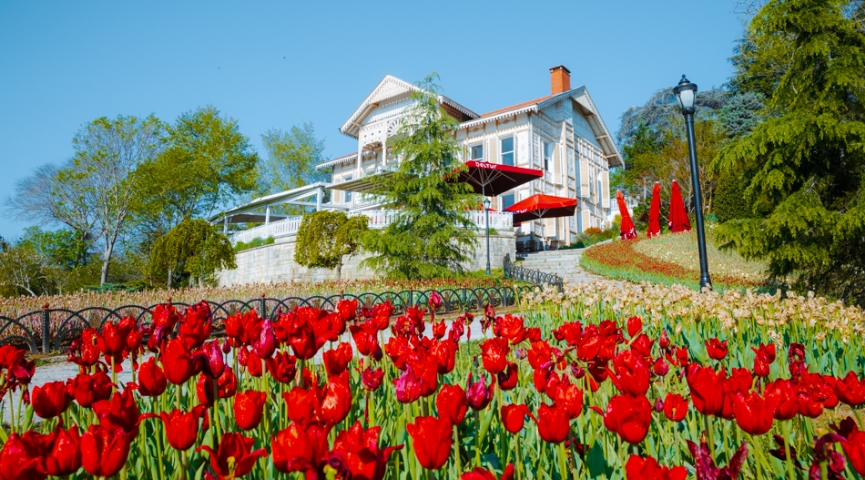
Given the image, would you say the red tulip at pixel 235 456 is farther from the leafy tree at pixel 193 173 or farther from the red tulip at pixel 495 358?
the leafy tree at pixel 193 173

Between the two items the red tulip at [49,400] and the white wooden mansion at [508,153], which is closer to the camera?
the red tulip at [49,400]

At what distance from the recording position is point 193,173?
3092 centimetres

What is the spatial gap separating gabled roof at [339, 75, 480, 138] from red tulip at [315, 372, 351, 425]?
27225 millimetres

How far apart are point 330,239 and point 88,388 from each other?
53.3ft

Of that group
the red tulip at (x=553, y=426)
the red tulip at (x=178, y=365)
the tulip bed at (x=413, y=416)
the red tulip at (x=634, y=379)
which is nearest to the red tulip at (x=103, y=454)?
the tulip bed at (x=413, y=416)

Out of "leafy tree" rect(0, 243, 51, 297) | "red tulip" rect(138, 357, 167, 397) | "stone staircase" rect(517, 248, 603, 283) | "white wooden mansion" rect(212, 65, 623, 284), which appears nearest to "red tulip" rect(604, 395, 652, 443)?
"red tulip" rect(138, 357, 167, 397)

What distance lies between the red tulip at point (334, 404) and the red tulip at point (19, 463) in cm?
57

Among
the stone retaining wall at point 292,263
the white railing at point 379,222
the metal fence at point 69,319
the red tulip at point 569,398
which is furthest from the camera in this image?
the white railing at point 379,222

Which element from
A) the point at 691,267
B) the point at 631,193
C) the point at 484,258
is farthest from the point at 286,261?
the point at 631,193

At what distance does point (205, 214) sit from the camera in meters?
34.1

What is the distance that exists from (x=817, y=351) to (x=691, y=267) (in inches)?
591

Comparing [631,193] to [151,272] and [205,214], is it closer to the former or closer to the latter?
[205,214]

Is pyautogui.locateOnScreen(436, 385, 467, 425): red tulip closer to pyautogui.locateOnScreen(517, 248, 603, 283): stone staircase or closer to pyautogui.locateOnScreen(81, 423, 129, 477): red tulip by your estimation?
pyautogui.locateOnScreen(81, 423, 129, 477): red tulip

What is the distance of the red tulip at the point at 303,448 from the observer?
956 millimetres
